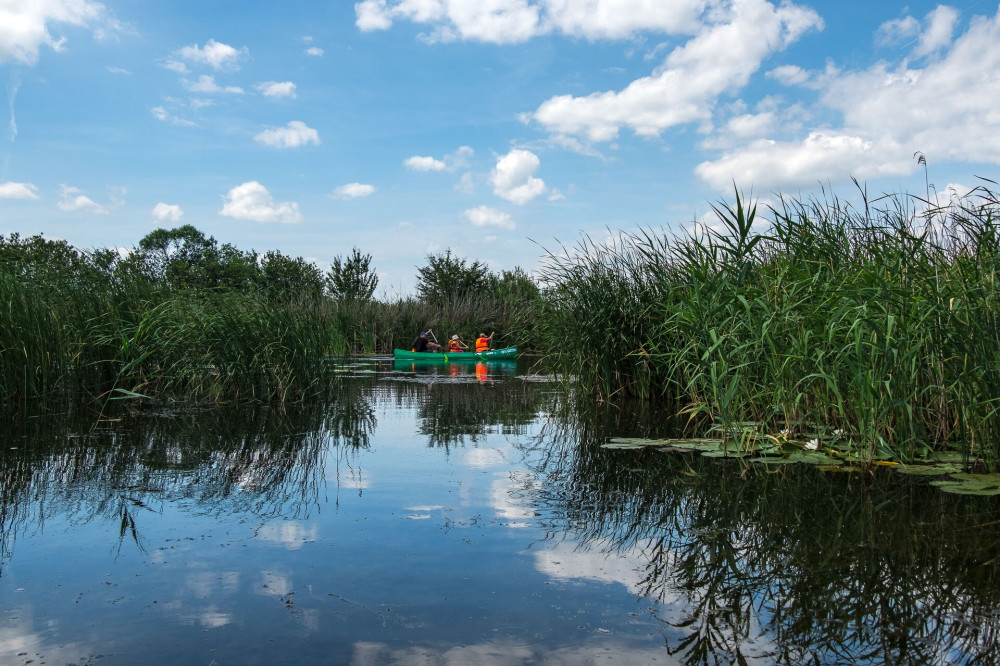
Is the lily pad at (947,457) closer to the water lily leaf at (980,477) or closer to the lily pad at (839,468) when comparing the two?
the water lily leaf at (980,477)

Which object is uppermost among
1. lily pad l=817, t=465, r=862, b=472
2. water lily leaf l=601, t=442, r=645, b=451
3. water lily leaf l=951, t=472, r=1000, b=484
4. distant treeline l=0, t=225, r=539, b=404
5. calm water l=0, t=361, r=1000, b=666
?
distant treeline l=0, t=225, r=539, b=404

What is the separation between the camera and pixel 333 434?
766cm

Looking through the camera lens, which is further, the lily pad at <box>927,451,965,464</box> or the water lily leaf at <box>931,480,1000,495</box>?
the lily pad at <box>927,451,965,464</box>

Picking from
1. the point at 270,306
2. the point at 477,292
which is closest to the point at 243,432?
the point at 270,306

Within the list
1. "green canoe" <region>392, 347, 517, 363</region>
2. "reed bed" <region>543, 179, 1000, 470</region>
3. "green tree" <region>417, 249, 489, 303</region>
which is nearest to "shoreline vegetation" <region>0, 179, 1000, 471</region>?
"reed bed" <region>543, 179, 1000, 470</region>

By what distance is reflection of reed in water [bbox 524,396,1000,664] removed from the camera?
2.69m

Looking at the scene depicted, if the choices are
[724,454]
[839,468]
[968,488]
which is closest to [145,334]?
[724,454]

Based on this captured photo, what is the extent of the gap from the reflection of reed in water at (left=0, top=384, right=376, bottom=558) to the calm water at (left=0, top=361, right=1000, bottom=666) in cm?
3

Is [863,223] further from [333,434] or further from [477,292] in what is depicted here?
[477,292]

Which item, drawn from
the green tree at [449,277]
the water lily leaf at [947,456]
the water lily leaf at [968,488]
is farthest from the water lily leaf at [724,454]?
the green tree at [449,277]

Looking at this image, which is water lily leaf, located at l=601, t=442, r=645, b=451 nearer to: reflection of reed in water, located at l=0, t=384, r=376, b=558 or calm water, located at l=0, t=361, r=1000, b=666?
calm water, located at l=0, t=361, r=1000, b=666

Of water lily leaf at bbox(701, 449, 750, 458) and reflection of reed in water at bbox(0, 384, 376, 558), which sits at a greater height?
water lily leaf at bbox(701, 449, 750, 458)

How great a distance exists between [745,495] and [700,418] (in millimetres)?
3700

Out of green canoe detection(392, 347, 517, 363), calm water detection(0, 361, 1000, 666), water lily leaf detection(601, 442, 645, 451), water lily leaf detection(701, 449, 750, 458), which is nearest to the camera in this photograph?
calm water detection(0, 361, 1000, 666)
